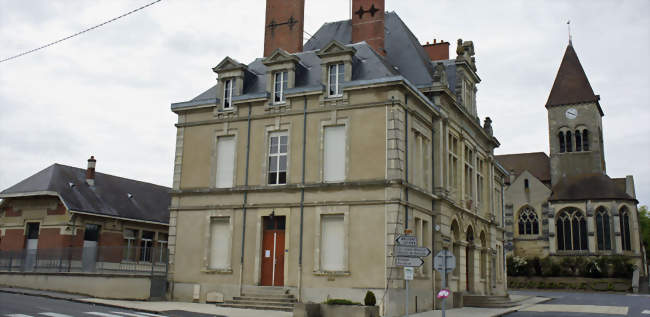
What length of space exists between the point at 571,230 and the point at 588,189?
4771 mm

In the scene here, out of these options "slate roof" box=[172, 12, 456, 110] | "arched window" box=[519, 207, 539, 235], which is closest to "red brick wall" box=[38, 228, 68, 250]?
"slate roof" box=[172, 12, 456, 110]

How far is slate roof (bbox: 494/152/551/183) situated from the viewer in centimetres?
7062

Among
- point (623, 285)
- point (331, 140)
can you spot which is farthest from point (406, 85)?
point (623, 285)

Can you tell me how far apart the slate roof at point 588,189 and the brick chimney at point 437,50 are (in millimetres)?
37475

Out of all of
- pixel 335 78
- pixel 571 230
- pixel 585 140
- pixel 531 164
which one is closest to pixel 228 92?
pixel 335 78

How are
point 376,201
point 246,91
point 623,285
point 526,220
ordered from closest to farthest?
point 376,201 → point 246,91 → point 623,285 → point 526,220

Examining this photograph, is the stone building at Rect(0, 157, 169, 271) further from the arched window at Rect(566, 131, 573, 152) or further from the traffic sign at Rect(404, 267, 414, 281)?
the arched window at Rect(566, 131, 573, 152)

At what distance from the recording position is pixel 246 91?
25.7m

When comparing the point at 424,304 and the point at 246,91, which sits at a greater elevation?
the point at 246,91

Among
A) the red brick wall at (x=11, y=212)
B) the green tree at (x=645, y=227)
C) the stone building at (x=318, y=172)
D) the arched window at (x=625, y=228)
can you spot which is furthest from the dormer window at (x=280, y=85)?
the green tree at (x=645, y=227)

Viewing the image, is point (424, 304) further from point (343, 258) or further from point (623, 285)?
point (623, 285)

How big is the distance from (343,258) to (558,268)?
4313 cm

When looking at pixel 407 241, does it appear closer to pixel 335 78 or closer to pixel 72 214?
pixel 335 78

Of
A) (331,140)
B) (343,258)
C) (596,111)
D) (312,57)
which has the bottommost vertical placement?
(343,258)
